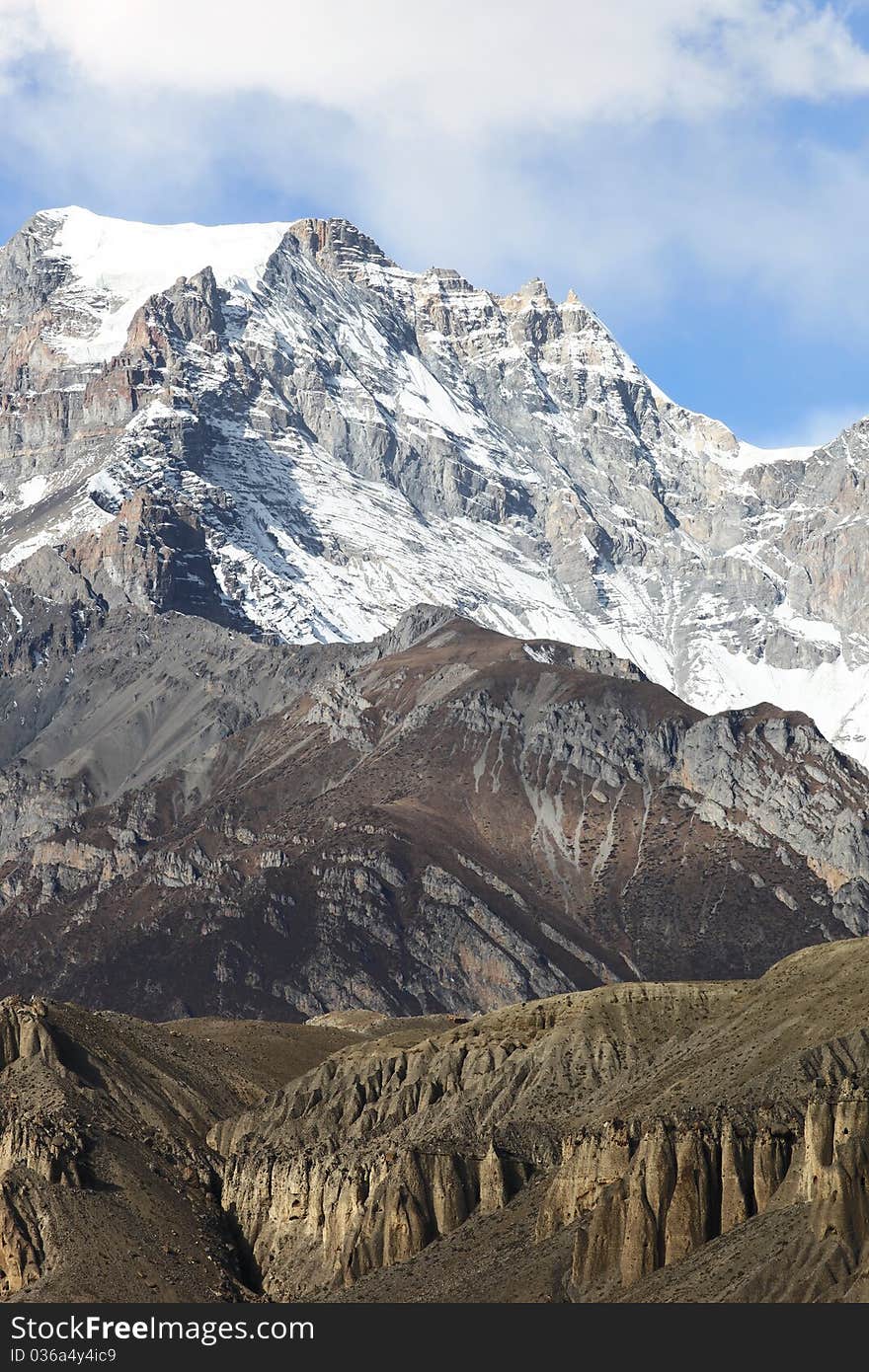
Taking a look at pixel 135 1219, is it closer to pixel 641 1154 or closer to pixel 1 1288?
pixel 1 1288

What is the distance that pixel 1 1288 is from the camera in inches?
7156

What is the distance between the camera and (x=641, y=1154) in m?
168

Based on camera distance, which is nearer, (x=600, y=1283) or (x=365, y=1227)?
(x=600, y=1283)
